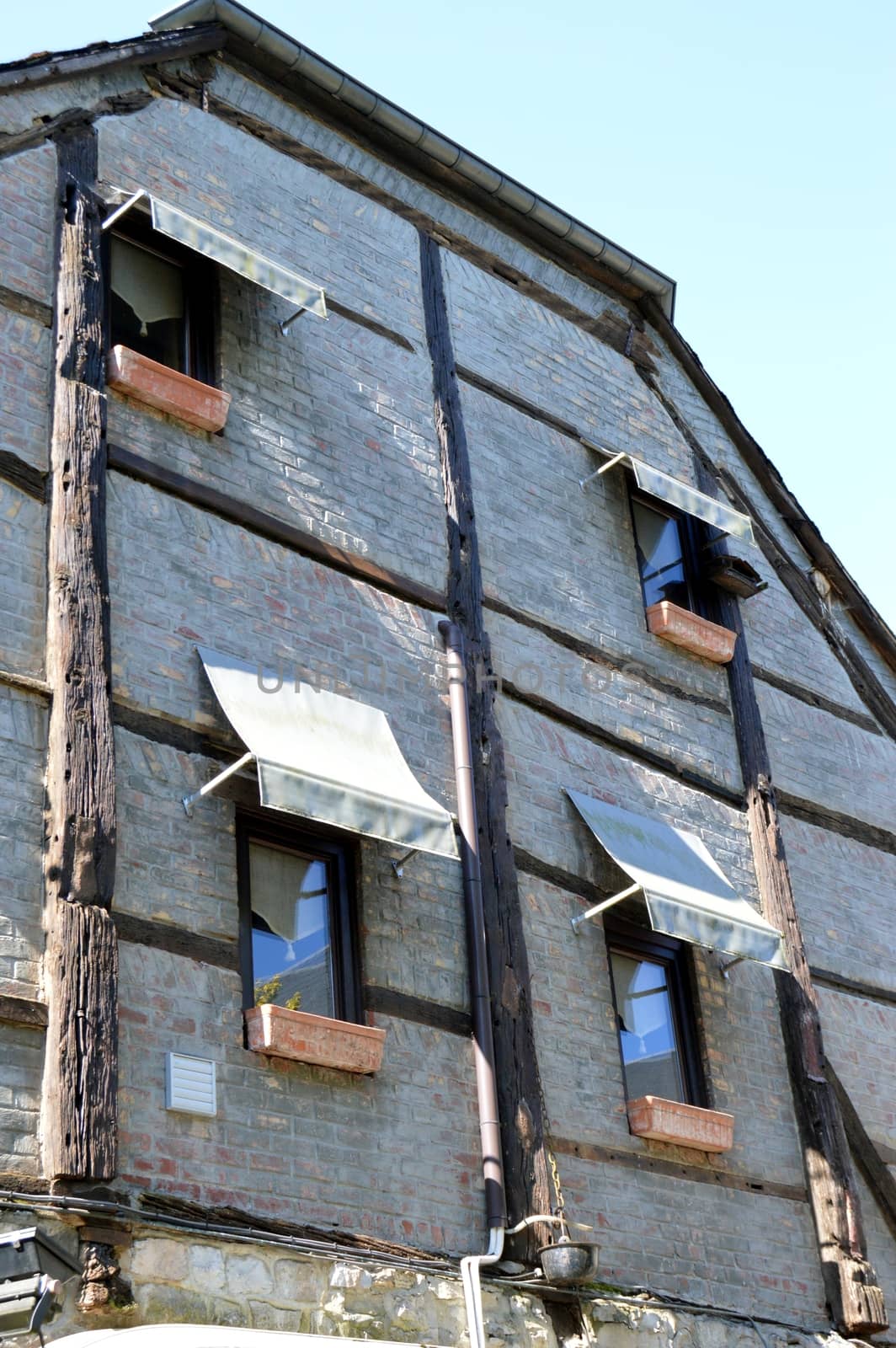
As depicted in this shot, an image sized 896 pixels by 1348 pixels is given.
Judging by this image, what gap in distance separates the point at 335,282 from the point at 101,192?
5.08ft

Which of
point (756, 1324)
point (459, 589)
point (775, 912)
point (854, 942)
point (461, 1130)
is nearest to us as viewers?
point (461, 1130)

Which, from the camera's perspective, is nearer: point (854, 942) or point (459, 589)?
point (459, 589)

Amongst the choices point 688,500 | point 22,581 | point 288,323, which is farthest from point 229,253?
point 688,500

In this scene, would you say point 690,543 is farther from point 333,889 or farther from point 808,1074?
point 333,889

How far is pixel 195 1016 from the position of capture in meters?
6.47

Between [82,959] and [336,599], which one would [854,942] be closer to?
[336,599]

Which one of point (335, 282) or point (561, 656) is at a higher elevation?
point (335, 282)

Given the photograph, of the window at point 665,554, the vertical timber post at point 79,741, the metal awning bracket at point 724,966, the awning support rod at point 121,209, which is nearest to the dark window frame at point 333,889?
the vertical timber post at point 79,741

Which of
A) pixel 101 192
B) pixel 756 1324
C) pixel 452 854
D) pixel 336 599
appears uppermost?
pixel 101 192

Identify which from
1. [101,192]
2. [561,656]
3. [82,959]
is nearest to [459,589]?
[561,656]

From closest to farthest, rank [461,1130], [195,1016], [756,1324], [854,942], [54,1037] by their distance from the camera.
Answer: [54,1037]
[195,1016]
[461,1130]
[756,1324]
[854,942]

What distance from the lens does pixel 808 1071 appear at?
9133 mm

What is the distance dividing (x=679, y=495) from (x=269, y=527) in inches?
124

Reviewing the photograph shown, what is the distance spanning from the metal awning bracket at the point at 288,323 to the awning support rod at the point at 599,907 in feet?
10.9
